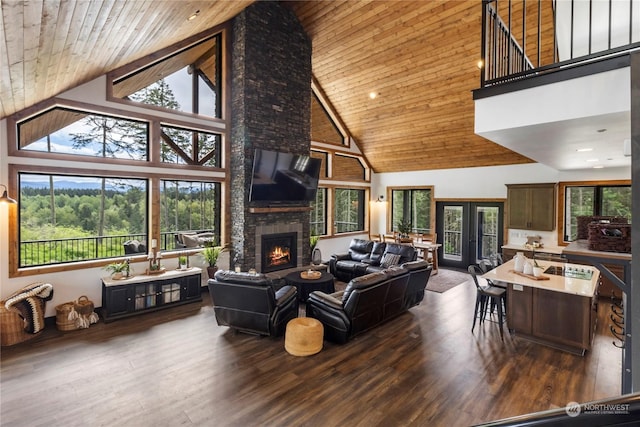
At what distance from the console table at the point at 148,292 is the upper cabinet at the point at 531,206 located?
→ 8040 millimetres

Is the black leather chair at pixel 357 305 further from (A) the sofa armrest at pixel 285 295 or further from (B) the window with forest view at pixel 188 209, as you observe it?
(B) the window with forest view at pixel 188 209

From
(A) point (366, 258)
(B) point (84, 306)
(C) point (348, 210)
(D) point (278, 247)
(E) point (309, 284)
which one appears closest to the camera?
(B) point (84, 306)

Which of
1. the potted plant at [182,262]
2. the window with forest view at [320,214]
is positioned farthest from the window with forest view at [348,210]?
the potted plant at [182,262]

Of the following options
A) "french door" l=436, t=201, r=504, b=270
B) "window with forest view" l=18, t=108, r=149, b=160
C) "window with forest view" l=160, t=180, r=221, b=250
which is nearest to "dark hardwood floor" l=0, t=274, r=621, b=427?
"window with forest view" l=160, t=180, r=221, b=250

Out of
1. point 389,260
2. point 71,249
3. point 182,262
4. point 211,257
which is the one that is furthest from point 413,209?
point 71,249

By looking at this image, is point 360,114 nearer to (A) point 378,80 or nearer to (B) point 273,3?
(A) point 378,80

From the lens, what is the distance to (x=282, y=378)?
3.72 m

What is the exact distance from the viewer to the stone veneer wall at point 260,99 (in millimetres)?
7125

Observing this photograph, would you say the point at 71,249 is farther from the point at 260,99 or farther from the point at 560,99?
the point at 560,99

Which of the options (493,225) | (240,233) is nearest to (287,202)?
(240,233)

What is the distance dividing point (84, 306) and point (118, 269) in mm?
754

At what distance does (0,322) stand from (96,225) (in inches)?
80.1

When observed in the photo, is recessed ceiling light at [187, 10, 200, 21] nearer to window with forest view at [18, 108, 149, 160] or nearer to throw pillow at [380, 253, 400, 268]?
window with forest view at [18, 108, 149, 160]

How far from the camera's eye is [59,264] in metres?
5.44
